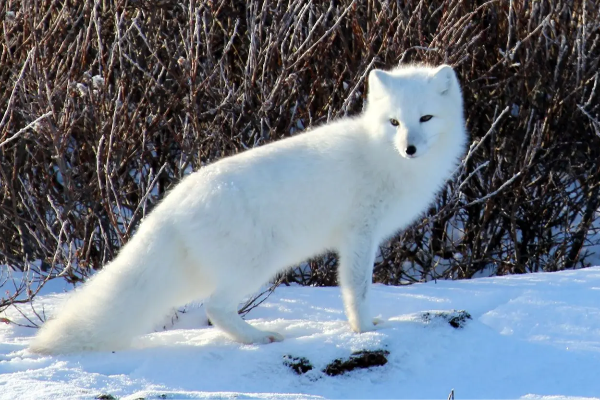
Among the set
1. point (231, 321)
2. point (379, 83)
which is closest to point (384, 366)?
point (231, 321)

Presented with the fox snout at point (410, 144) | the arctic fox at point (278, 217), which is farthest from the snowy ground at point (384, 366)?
the fox snout at point (410, 144)

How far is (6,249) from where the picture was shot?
5.66 m

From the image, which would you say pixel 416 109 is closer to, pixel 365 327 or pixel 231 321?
pixel 365 327

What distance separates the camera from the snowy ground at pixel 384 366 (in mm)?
3020

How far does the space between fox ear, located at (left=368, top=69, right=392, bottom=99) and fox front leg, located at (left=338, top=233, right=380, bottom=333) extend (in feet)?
2.35

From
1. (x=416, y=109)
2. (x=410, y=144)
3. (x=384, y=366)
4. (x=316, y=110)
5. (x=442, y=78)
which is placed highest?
(x=316, y=110)

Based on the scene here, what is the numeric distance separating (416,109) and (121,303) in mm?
1611

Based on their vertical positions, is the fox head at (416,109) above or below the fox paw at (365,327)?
above

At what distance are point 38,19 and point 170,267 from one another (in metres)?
2.59

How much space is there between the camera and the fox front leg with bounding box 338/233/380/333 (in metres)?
3.60

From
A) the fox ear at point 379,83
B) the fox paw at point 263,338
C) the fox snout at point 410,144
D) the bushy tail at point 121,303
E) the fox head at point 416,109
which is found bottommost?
the fox paw at point 263,338

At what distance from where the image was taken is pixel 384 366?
326 centimetres

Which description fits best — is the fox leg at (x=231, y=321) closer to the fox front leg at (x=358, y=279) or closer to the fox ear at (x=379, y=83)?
the fox front leg at (x=358, y=279)

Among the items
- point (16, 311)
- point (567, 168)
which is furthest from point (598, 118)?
point (16, 311)
